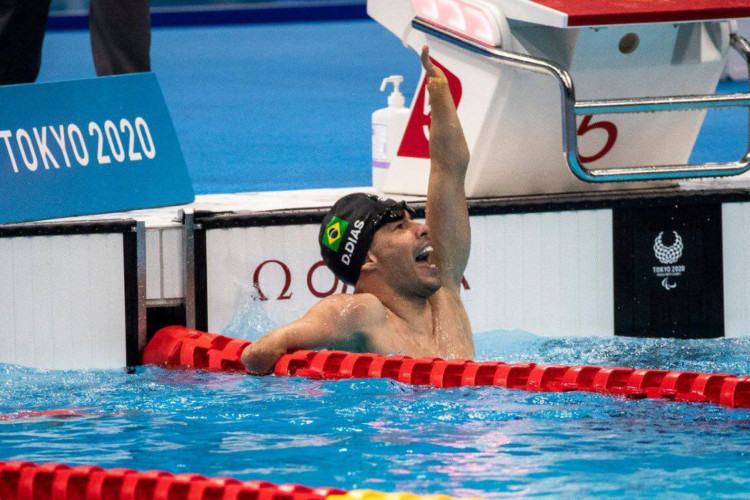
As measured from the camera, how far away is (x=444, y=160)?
12.6 feet

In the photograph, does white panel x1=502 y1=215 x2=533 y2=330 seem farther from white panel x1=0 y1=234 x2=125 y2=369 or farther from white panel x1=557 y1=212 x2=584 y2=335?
white panel x1=0 y1=234 x2=125 y2=369

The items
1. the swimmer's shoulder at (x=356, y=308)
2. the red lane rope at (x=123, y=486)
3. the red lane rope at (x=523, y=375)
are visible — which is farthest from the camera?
the swimmer's shoulder at (x=356, y=308)

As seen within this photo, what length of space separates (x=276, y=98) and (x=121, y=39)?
14.6 feet

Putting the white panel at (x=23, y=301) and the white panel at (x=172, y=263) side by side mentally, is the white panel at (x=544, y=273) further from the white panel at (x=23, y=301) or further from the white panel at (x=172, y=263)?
the white panel at (x=23, y=301)

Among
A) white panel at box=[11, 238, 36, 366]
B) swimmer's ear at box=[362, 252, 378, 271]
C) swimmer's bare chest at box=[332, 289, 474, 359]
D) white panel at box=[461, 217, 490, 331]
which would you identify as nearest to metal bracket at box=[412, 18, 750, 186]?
white panel at box=[461, 217, 490, 331]

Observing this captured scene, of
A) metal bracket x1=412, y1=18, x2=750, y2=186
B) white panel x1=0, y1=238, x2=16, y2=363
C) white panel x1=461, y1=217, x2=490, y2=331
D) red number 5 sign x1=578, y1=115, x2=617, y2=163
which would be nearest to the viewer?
white panel x1=0, y1=238, x2=16, y2=363

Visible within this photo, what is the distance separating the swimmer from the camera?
11.9 feet

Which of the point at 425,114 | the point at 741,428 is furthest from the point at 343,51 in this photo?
the point at 741,428

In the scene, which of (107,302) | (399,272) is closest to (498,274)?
(399,272)

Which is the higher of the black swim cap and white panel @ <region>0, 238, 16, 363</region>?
the black swim cap

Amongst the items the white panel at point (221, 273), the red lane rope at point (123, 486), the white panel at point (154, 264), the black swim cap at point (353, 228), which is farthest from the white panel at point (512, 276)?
the red lane rope at point (123, 486)

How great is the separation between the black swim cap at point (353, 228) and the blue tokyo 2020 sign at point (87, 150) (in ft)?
3.54

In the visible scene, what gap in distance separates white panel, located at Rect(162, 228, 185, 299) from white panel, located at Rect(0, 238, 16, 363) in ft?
1.53

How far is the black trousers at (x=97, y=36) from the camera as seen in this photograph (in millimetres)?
4773
